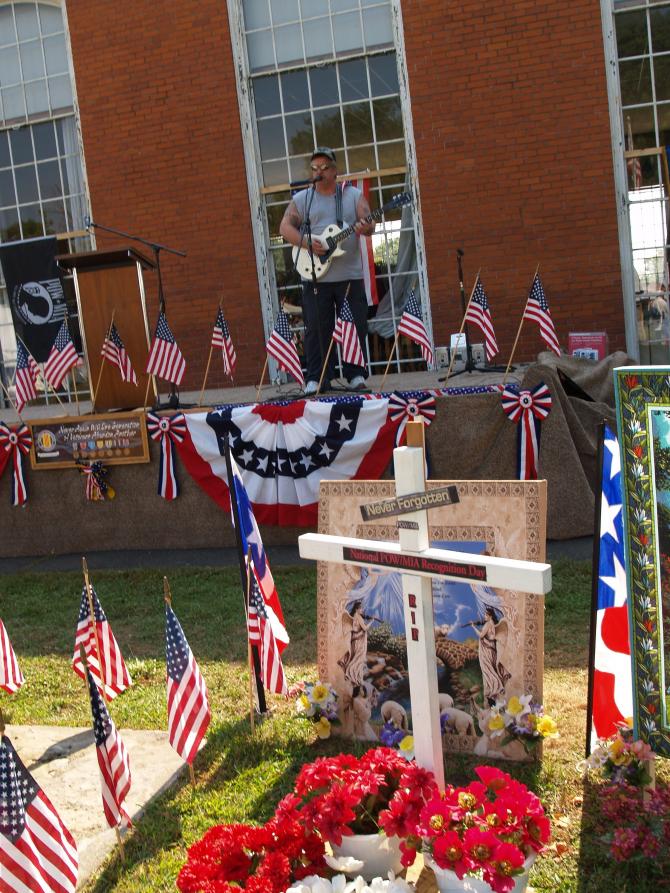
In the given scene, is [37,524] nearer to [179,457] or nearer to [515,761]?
[179,457]

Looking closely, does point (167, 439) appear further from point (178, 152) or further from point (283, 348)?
point (178, 152)

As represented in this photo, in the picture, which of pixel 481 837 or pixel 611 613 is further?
pixel 611 613

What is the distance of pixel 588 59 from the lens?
8.88 metres

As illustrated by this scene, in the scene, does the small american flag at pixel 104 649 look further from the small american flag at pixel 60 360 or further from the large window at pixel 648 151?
the large window at pixel 648 151

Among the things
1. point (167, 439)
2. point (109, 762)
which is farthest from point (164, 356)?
point (109, 762)

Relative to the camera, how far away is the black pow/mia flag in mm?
11031

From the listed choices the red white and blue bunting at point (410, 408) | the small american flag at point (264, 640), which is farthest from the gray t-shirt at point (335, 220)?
the small american flag at point (264, 640)

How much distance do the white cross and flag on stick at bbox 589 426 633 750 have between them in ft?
2.41

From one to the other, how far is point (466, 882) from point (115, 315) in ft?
21.1

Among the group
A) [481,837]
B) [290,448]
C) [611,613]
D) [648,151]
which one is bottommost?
[481,837]

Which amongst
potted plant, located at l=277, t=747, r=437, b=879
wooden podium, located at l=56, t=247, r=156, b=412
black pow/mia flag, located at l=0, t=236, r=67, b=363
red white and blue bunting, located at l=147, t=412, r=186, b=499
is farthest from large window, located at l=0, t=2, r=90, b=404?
potted plant, located at l=277, t=747, r=437, b=879

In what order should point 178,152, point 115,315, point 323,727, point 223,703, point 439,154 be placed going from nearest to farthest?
point 323,727, point 223,703, point 115,315, point 439,154, point 178,152

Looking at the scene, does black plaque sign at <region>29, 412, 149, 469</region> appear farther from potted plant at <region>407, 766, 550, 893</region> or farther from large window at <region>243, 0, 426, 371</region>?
potted plant at <region>407, 766, 550, 893</region>

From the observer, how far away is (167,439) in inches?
277
